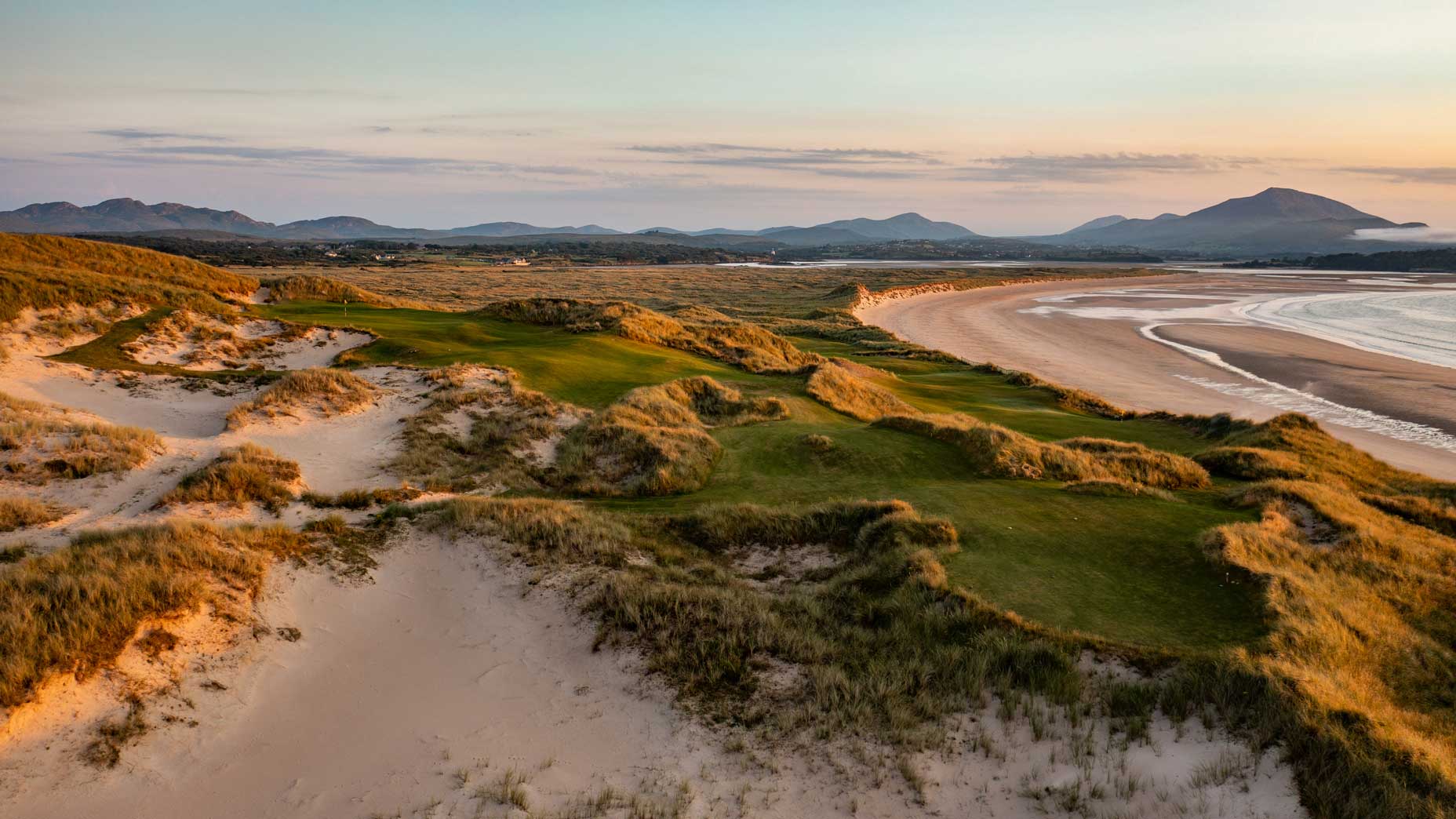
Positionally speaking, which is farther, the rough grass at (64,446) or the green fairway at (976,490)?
the rough grass at (64,446)

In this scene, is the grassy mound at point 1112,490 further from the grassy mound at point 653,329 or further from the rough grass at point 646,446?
the grassy mound at point 653,329

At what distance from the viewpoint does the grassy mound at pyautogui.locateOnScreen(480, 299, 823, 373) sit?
98.9 feet

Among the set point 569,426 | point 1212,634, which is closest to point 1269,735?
point 1212,634

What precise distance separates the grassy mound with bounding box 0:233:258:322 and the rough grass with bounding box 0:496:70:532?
1403 cm

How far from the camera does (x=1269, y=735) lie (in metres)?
6.25

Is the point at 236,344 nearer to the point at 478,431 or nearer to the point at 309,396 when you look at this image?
the point at 309,396

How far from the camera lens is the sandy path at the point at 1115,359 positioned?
3167 cm

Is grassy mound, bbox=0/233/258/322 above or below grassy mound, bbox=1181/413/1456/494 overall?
above

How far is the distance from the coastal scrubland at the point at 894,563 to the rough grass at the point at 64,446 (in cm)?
Result: 15

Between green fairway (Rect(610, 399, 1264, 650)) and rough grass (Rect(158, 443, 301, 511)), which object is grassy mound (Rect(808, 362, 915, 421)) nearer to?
green fairway (Rect(610, 399, 1264, 650))

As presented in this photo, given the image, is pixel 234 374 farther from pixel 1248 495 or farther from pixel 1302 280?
pixel 1302 280

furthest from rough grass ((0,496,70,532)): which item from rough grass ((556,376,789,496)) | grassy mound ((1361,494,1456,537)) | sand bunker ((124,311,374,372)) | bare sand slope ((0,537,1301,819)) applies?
grassy mound ((1361,494,1456,537))

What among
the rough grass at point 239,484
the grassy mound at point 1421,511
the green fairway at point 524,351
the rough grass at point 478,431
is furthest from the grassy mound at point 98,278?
the grassy mound at point 1421,511

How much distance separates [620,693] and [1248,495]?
11.6 metres
